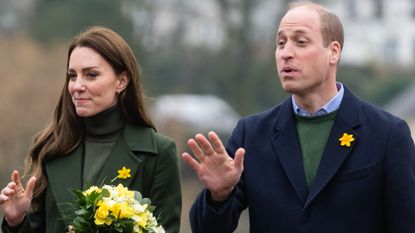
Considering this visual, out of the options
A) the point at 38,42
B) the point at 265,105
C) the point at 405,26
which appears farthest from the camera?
the point at 405,26

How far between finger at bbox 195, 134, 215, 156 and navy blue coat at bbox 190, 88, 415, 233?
0.97ft

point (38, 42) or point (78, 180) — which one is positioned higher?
point (78, 180)

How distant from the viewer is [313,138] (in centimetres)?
662

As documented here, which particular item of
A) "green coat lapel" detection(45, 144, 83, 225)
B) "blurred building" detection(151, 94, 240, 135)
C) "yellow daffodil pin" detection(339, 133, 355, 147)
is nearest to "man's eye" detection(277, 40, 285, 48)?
"yellow daffodil pin" detection(339, 133, 355, 147)

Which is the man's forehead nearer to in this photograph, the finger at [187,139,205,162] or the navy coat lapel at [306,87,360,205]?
the navy coat lapel at [306,87,360,205]

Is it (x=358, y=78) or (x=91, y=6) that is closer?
(x=91, y=6)

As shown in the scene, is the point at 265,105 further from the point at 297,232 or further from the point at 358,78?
the point at 297,232

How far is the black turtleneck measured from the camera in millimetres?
6875

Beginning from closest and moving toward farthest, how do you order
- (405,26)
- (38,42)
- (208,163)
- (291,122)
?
1. (208,163)
2. (291,122)
3. (38,42)
4. (405,26)

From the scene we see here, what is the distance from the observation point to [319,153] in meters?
→ 6.58

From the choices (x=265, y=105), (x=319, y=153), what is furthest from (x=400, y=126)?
(x=265, y=105)

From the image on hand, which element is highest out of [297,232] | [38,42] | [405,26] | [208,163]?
[208,163]

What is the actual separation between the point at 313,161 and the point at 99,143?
1.17 metres

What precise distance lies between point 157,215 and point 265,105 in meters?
43.7
